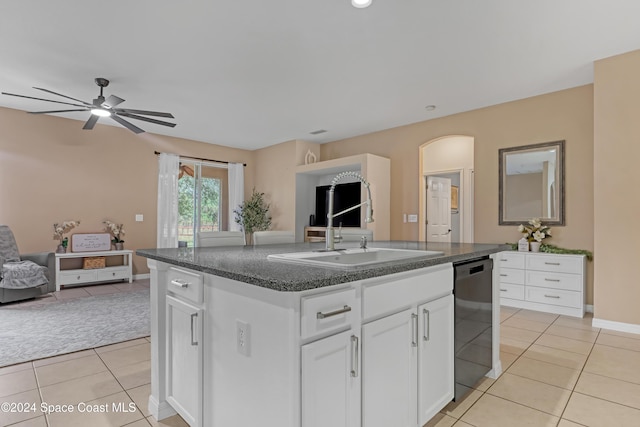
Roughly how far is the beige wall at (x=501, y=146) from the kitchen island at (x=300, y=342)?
3095 millimetres

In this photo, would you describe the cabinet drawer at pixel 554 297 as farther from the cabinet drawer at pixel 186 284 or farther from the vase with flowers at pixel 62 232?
the vase with flowers at pixel 62 232

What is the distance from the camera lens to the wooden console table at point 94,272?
5102 mm

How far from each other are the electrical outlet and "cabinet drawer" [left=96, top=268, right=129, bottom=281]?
17.2 feet

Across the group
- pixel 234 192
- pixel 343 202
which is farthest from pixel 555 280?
pixel 234 192

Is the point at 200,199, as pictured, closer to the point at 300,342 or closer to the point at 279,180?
the point at 279,180

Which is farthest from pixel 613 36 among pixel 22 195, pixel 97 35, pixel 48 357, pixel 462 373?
pixel 22 195

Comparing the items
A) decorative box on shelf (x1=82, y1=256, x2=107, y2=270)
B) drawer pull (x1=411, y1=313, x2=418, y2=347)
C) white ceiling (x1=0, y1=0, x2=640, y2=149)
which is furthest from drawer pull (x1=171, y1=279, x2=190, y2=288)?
decorative box on shelf (x1=82, y1=256, x2=107, y2=270)

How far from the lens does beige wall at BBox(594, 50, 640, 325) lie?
325 cm

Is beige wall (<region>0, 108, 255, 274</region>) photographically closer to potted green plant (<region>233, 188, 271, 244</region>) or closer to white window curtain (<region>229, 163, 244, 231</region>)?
white window curtain (<region>229, 163, 244, 231</region>)

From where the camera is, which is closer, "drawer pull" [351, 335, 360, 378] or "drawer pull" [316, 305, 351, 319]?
"drawer pull" [316, 305, 351, 319]

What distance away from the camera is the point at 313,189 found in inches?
276

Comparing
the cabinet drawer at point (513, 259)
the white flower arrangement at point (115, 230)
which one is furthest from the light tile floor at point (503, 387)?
the white flower arrangement at point (115, 230)

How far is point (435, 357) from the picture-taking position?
175cm

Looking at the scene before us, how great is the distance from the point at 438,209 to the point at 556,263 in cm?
217
